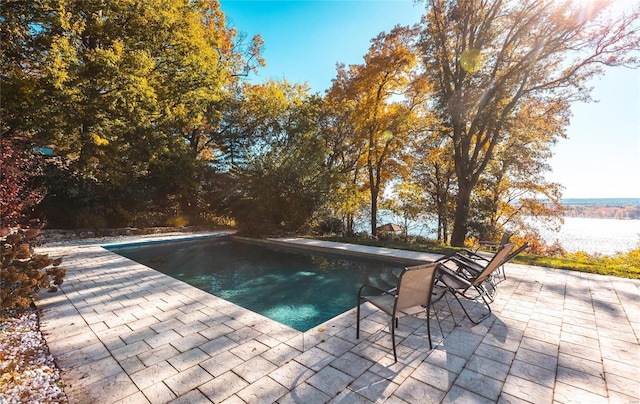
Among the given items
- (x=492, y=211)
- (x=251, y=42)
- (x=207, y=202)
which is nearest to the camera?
(x=492, y=211)

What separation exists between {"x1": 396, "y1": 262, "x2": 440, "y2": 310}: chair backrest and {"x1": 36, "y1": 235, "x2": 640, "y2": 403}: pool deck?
494 millimetres

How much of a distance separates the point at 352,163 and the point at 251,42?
32.9 feet

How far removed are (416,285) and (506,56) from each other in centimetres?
1096

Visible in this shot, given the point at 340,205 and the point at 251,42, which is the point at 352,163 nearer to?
the point at 340,205

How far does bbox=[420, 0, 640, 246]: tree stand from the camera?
332 inches

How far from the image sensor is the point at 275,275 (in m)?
7.13

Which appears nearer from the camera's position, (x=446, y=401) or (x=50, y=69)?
(x=446, y=401)

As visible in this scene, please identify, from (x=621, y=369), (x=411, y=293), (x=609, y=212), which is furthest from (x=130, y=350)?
(x=609, y=212)

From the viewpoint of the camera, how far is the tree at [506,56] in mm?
8430

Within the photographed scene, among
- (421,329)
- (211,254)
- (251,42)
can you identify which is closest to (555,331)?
(421,329)

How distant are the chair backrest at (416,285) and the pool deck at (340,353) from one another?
494 mm

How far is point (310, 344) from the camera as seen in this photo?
2998 mm

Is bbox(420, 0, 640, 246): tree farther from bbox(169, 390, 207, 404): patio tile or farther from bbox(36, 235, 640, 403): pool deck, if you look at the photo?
bbox(169, 390, 207, 404): patio tile

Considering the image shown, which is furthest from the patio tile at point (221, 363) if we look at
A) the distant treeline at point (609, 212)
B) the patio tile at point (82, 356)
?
the distant treeline at point (609, 212)
